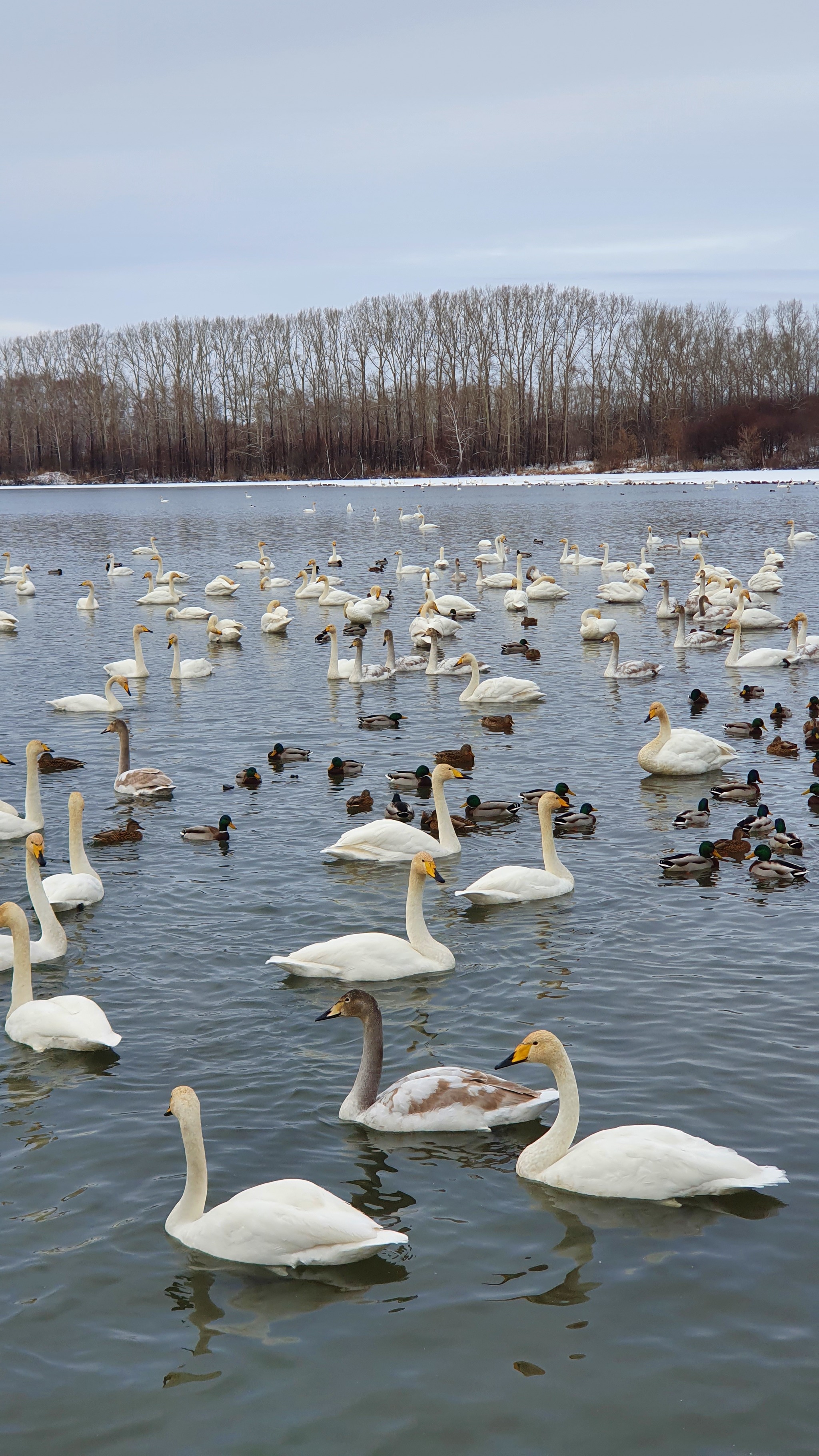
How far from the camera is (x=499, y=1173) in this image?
683cm

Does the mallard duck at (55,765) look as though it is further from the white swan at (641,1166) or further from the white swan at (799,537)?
the white swan at (799,537)

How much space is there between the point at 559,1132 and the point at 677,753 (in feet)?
28.6

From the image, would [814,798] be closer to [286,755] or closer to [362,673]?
[286,755]

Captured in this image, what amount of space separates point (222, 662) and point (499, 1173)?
19.1 metres

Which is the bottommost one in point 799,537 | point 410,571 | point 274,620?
point 274,620

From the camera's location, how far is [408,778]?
14.7 meters

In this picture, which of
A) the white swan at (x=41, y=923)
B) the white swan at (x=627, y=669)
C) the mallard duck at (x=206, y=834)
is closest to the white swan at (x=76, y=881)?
the white swan at (x=41, y=923)

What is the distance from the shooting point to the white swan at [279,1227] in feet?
19.1

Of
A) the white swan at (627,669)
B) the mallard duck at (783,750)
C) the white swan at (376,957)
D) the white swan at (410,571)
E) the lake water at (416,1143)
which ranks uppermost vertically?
the white swan at (410,571)

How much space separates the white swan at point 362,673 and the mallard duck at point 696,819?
954 cm

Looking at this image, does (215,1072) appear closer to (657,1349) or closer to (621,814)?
(657,1349)

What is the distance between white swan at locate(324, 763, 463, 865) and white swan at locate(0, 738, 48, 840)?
10.4ft

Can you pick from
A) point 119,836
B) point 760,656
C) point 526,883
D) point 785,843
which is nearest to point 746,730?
point 785,843

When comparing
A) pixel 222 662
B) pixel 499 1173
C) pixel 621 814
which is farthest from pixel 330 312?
pixel 499 1173
